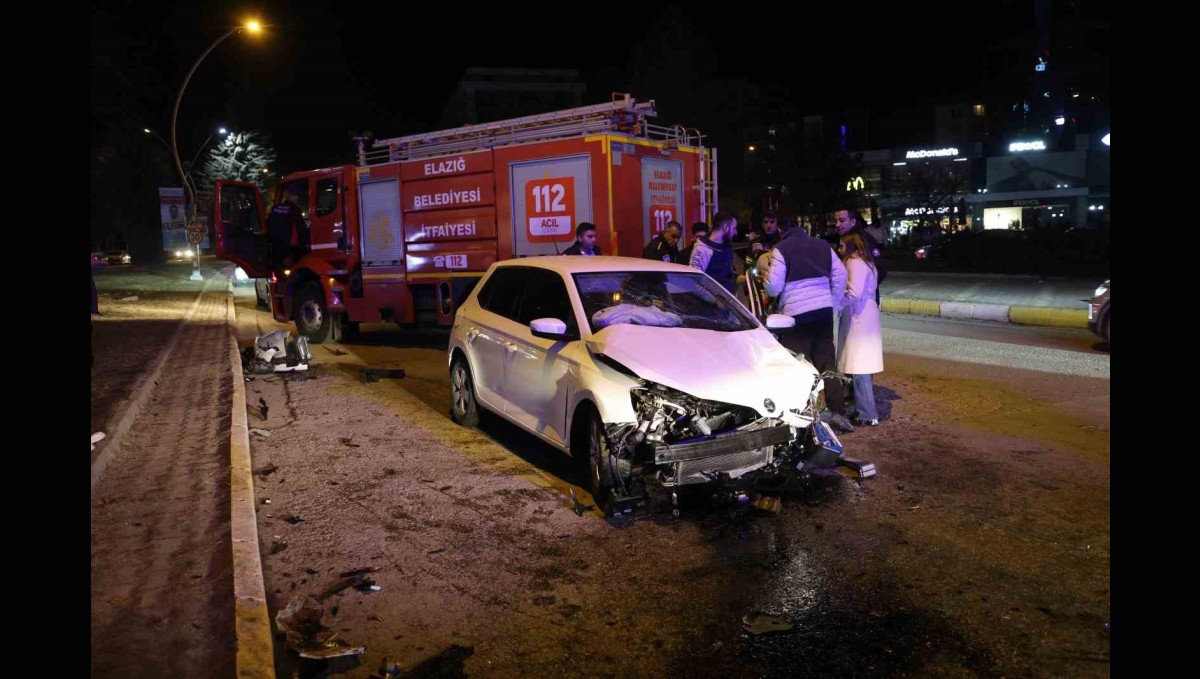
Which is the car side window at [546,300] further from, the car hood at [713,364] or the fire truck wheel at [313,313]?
the fire truck wheel at [313,313]

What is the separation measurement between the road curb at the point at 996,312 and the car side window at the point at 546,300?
11369mm

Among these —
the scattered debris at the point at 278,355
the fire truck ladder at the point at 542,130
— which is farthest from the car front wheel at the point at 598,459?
the scattered debris at the point at 278,355

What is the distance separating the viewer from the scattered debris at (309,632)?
11.9 ft

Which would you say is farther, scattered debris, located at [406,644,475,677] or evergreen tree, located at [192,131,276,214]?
evergreen tree, located at [192,131,276,214]

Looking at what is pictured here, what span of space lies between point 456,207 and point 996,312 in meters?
10.2

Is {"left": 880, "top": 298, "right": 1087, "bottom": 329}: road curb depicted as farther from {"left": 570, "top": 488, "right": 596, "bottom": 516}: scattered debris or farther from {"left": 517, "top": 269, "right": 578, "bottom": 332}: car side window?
{"left": 570, "top": 488, "right": 596, "bottom": 516}: scattered debris

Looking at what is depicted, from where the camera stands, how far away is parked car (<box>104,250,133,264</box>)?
A: 51.8 metres

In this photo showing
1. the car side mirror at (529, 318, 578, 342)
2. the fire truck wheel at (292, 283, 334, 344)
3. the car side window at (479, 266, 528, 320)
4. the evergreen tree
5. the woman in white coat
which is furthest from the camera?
the evergreen tree

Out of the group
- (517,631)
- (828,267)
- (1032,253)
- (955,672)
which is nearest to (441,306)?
(828,267)

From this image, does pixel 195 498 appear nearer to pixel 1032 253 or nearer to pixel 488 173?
pixel 488 173

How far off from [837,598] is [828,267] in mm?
3975

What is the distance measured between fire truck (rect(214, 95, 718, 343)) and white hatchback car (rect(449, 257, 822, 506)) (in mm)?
3749

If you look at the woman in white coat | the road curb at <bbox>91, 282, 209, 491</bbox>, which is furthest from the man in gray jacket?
the road curb at <bbox>91, 282, 209, 491</bbox>

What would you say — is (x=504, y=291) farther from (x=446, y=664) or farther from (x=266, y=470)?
(x=446, y=664)
